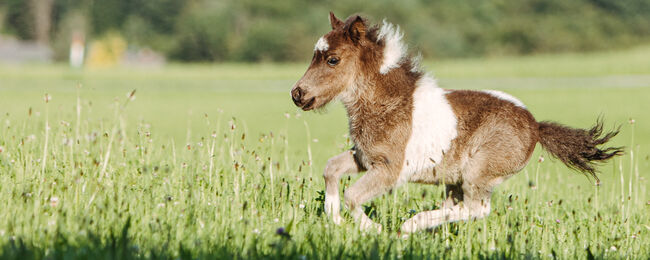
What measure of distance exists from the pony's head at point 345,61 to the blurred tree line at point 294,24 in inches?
2400

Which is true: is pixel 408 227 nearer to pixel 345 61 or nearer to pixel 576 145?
pixel 345 61

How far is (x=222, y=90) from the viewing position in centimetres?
3475

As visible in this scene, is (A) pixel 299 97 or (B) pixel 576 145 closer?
(A) pixel 299 97

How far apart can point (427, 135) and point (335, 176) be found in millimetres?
769

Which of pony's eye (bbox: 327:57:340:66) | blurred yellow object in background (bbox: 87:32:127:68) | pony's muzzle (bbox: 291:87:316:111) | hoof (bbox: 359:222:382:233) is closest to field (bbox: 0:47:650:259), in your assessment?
hoof (bbox: 359:222:382:233)

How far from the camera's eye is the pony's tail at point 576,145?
562 cm

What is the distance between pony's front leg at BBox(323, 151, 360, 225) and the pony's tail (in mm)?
1552

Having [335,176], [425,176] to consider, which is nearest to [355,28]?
[335,176]

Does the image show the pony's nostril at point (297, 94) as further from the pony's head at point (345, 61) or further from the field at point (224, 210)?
the field at point (224, 210)

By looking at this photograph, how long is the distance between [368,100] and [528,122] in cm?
129

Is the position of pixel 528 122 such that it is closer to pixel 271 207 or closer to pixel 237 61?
pixel 271 207

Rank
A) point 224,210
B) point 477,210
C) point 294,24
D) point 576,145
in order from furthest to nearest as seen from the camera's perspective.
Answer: point 294,24
point 576,145
point 477,210
point 224,210

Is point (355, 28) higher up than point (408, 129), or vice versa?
point (355, 28)

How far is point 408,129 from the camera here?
540cm
